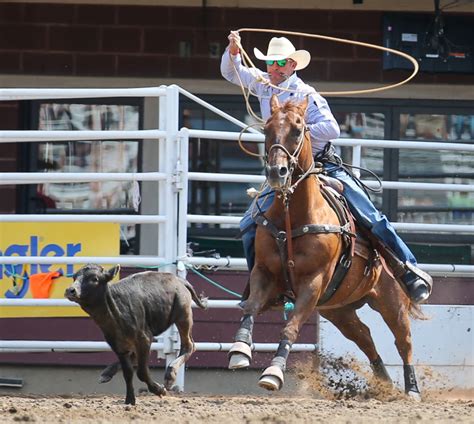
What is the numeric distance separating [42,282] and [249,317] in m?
2.44

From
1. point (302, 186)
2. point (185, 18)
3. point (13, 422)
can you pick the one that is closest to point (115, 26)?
point (185, 18)

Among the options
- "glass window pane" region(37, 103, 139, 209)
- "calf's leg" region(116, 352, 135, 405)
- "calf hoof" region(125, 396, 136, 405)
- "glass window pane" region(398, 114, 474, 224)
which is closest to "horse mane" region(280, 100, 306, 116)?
"calf's leg" region(116, 352, 135, 405)

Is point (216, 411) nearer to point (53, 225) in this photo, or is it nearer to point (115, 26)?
point (53, 225)

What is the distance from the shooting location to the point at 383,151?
12.9m

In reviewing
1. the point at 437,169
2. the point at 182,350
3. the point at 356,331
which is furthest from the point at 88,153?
the point at 182,350

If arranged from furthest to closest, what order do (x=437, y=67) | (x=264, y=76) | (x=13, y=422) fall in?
(x=437, y=67)
(x=264, y=76)
(x=13, y=422)

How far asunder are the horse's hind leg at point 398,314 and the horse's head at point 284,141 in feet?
5.30

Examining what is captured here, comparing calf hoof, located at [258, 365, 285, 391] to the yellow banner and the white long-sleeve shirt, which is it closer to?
the white long-sleeve shirt

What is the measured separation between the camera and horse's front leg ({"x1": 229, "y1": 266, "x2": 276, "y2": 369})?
25.0ft

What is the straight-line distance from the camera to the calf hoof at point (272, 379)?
7.38 metres

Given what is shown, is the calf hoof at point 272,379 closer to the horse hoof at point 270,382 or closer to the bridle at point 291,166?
the horse hoof at point 270,382

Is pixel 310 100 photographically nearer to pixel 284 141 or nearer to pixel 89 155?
pixel 284 141

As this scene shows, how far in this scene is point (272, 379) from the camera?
740 cm

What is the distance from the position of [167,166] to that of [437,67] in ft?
13.2
